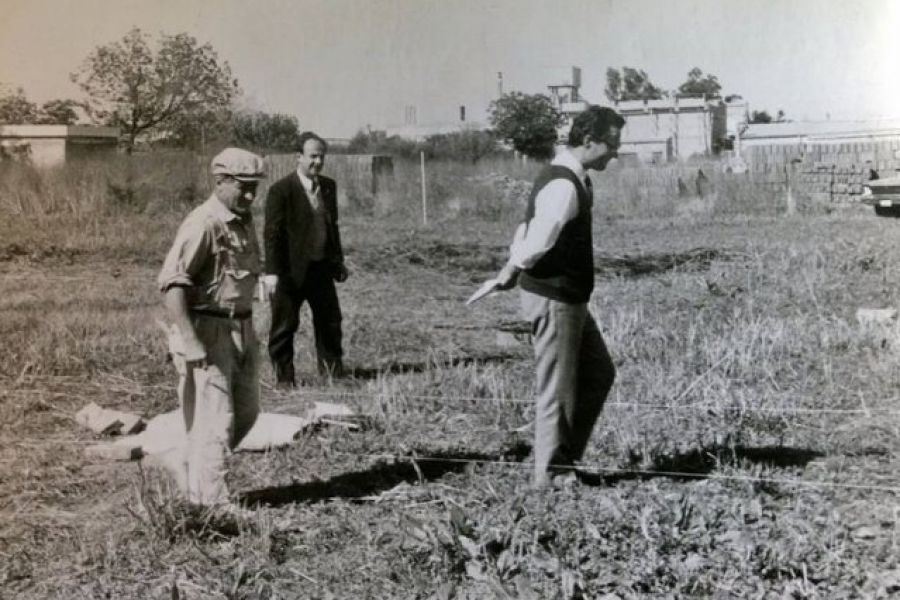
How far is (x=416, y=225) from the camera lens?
525 centimetres

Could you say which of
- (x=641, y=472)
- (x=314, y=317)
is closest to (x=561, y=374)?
(x=641, y=472)

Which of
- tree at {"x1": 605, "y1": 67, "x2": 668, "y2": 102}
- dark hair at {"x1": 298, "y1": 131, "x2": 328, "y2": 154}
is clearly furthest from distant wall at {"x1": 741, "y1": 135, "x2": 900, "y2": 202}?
dark hair at {"x1": 298, "y1": 131, "x2": 328, "y2": 154}

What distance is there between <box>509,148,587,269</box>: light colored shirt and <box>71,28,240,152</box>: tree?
1505mm

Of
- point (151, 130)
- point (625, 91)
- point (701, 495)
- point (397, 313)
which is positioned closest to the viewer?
point (701, 495)

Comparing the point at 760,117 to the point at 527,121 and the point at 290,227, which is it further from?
the point at 290,227

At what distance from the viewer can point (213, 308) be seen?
9.16 ft

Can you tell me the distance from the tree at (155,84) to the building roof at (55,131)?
0.09 meters

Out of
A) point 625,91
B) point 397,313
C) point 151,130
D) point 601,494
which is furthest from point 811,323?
point 151,130

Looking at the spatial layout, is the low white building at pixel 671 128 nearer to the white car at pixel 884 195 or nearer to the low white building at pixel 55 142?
the white car at pixel 884 195

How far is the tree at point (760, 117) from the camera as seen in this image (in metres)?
3.56

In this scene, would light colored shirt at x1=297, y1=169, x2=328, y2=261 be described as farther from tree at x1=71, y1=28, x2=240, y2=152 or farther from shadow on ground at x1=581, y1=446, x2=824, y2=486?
shadow on ground at x1=581, y1=446, x2=824, y2=486

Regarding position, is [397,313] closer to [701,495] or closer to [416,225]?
[416,225]

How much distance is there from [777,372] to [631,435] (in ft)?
2.76

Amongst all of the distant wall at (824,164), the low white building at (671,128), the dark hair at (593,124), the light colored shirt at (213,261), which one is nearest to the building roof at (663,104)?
the low white building at (671,128)
